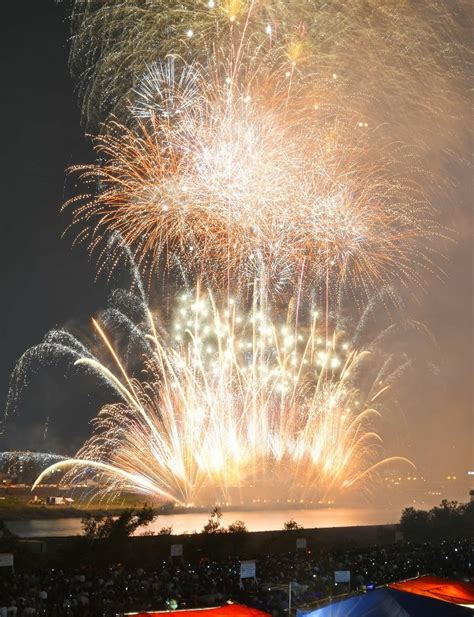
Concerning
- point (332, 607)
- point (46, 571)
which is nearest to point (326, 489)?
point (46, 571)

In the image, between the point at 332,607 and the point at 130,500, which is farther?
the point at 130,500

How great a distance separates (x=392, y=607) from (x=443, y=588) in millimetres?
2207

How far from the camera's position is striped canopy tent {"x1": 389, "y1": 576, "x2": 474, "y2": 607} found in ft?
36.4

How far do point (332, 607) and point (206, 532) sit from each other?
1065cm

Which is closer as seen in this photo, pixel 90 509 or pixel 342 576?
pixel 342 576

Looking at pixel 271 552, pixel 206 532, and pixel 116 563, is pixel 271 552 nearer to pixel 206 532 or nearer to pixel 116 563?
pixel 206 532

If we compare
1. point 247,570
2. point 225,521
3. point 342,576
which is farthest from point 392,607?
point 225,521

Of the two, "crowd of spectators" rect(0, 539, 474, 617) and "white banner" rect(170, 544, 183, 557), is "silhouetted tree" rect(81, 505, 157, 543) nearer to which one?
"white banner" rect(170, 544, 183, 557)

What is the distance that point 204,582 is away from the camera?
47.2 feet

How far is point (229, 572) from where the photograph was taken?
619 inches

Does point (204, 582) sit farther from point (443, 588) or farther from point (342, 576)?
point (443, 588)

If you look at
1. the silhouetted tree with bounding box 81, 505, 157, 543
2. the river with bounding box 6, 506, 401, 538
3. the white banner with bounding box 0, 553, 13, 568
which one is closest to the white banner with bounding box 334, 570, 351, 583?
the silhouetted tree with bounding box 81, 505, 157, 543

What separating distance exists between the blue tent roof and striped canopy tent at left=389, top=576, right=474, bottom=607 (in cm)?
117

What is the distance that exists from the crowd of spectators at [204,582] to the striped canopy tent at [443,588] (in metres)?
2.79
